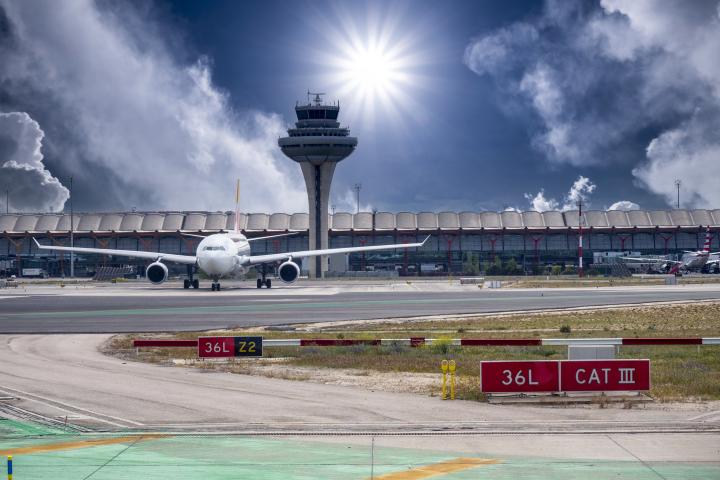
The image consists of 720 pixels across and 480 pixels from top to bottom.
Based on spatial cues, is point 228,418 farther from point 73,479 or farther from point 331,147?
point 331,147

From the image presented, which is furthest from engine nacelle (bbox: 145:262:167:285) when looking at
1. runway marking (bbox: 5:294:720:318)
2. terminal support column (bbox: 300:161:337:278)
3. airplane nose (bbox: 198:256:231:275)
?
terminal support column (bbox: 300:161:337:278)

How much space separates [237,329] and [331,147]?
12312cm

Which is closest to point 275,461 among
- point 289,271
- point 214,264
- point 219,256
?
point 219,256

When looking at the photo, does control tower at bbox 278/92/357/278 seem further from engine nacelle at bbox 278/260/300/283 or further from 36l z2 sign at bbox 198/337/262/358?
36l z2 sign at bbox 198/337/262/358

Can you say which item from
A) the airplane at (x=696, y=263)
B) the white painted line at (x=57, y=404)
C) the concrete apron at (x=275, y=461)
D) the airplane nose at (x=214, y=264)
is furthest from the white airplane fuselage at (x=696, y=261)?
the concrete apron at (x=275, y=461)

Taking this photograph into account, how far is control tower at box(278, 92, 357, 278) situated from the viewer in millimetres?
167875

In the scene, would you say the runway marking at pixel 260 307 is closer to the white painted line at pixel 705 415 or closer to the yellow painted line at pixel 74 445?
the yellow painted line at pixel 74 445

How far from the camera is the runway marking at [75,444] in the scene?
17906mm

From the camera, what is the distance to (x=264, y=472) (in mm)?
16141

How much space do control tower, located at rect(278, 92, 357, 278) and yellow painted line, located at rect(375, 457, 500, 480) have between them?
149346mm

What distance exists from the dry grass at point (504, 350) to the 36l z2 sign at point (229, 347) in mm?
1092

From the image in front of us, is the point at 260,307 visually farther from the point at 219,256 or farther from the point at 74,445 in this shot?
the point at 74,445

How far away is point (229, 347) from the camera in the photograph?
3325 cm

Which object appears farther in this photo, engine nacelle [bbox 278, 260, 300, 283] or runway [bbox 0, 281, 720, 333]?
engine nacelle [bbox 278, 260, 300, 283]
